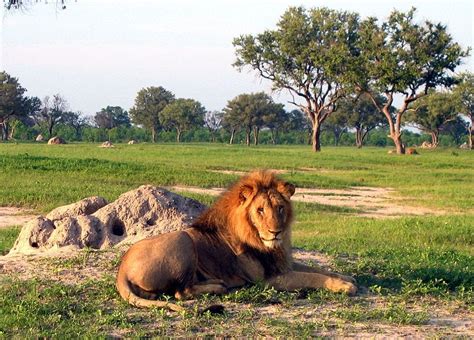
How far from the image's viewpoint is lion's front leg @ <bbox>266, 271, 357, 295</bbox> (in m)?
6.44

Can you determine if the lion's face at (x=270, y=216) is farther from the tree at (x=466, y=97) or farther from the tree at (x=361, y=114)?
the tree at (x=361, y=114)

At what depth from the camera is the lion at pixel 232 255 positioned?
6.17m

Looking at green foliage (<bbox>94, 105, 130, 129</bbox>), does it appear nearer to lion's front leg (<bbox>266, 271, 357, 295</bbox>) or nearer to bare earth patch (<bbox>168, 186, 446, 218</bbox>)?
bare earth patch (<bbox>168, 186, 446, 218</bbox>)

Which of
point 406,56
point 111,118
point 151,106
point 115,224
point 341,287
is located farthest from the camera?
point 111,118

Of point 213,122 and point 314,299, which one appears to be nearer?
point 314,299

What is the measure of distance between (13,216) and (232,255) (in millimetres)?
9307

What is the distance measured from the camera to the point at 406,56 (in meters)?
48.5

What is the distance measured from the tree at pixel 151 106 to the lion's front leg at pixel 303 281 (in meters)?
97.9

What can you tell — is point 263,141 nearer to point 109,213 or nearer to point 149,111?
point 149,111

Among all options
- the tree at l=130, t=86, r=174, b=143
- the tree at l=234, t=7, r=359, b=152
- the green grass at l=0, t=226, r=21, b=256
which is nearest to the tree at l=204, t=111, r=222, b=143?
the tree at l=130, t=86, r=174, b=143

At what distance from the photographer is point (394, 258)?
8.88 meters

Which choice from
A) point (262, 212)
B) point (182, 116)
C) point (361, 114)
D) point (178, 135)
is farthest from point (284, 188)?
point (178, 135)

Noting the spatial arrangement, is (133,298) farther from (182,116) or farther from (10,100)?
(182,116)

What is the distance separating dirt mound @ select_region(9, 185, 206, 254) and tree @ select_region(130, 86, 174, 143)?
94.5 meters
